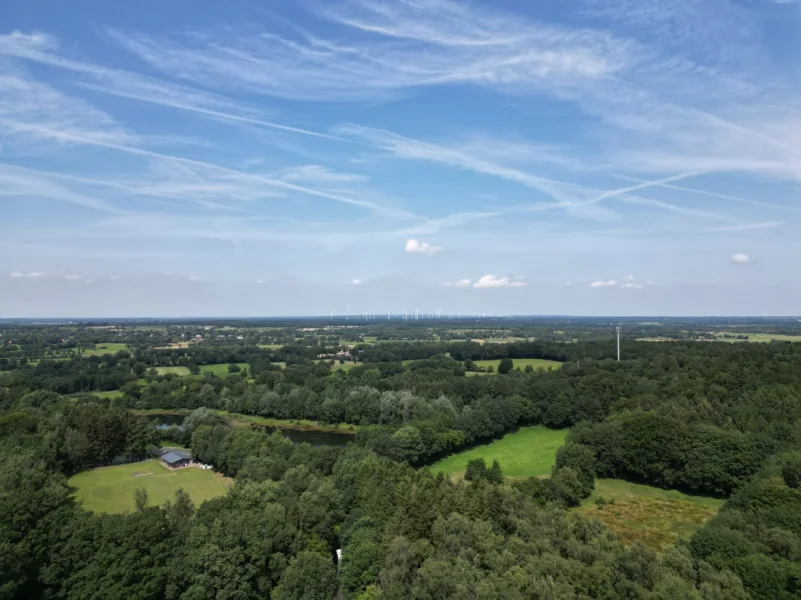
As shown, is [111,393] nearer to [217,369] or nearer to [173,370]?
[173,370]

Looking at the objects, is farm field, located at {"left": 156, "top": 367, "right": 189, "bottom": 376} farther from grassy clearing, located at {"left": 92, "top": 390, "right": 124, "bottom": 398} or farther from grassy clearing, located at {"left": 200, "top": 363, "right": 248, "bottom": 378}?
grassy clearing, located at {"left": 92, "top": 390, "right": 124, "bottom": 398}

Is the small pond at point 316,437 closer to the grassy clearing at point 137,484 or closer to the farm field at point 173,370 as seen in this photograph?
the grassy clearing at point 137,484

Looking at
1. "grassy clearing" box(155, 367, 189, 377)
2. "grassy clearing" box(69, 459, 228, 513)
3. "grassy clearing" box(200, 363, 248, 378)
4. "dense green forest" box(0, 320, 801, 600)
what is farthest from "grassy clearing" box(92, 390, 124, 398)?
"grassy clearing" box(69, 459, 228, 513)

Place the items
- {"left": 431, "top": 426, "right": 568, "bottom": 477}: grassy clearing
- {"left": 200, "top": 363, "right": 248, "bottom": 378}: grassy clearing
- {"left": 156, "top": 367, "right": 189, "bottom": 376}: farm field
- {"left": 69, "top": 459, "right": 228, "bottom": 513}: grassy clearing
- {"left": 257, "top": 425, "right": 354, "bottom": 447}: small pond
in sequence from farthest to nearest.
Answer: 1. {"left": 156, "top": 367, "right": 189, "bottom": 376}: farm field
2. {"left": 200, "top": 363, "right": 248, "bottom": 378}: grassy clearing
3. {"left": 257, "top": 425, "right": 354, "bottom": 447}: small pond
4. {"left": 431, "top": 426, "right": 568, "bottom": 477}: grassy clearing
5. {"left": 69, "top": 459, "right": 228, "bottom": 513}: grassy clearing

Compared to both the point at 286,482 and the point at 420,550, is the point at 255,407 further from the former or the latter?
the point at 420,550

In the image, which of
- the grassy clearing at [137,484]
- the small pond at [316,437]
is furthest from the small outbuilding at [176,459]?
the small pond at [316,437]

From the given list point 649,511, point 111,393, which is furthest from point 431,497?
point 111,393
